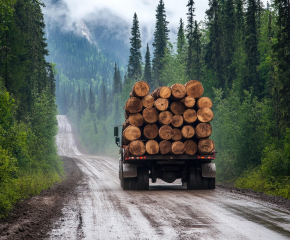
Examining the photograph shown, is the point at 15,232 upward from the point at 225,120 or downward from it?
downward

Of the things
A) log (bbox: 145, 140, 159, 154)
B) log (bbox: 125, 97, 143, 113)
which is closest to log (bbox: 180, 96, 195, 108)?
log (bbox: 125, 97, 143, 113)

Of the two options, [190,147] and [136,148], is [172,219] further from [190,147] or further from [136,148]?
[190,147]

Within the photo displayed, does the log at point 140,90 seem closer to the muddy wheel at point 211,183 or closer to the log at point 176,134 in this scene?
the log at point 176,134

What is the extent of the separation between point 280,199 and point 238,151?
8749mm

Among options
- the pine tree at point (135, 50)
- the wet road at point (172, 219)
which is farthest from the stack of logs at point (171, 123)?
the pine tree at point (135, 50)

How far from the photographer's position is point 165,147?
1348 cm

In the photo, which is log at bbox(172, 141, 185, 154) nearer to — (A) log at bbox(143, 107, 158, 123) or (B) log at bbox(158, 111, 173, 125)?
(B) log at bbox(158, 111, 173, 125)

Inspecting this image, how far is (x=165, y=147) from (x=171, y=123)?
0.95 metres

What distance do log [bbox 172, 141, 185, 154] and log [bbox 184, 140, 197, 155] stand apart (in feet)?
0.55

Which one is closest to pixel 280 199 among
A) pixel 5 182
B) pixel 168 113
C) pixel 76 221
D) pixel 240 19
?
pixel 168 113

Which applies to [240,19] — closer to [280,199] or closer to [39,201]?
[280,199]

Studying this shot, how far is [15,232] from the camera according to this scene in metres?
6.70

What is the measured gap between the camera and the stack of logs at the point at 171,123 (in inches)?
531

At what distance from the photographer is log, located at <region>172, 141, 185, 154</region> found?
13482mm
